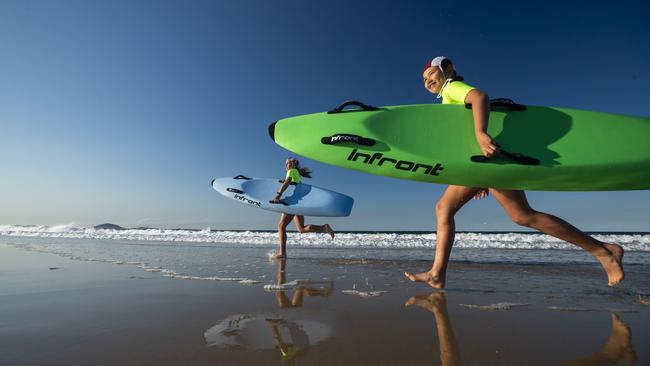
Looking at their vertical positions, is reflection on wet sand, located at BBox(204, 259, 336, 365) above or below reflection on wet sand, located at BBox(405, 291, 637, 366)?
below

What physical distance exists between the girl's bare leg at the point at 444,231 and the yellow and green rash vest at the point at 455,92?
2.79 ft

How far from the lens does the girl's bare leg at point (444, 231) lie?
3.05 meters

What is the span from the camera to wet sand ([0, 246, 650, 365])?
1527mm

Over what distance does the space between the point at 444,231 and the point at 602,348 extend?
1562mm

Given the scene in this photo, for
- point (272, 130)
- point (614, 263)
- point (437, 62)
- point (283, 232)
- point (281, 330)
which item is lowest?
point (281, 330)

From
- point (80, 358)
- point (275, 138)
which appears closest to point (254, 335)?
point (80, 358)

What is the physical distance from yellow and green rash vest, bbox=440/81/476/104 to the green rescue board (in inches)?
4.9

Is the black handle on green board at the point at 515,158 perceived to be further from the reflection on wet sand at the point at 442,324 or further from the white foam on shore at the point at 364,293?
the white foam on shore at the point at 364,293

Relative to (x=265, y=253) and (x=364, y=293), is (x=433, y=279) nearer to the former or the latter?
(x=364, y=293)

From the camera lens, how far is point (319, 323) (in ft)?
6.71

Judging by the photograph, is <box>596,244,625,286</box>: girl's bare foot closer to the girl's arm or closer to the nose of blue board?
the girl's arm

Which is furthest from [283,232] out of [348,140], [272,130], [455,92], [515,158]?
[515,158]

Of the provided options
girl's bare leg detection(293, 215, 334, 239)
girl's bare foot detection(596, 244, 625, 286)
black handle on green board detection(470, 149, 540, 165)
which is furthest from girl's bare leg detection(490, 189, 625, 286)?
girl's bare leg detection(293, 215, 334, 239)

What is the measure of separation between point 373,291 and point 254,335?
1.53 meters
